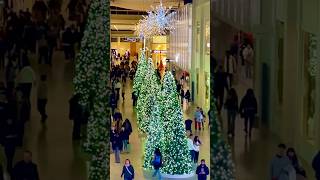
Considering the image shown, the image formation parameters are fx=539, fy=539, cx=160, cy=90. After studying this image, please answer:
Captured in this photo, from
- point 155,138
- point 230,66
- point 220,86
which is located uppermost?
point 230,66

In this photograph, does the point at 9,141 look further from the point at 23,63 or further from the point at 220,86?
the point at 220,86

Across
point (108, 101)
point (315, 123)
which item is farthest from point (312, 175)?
point (108, 101)

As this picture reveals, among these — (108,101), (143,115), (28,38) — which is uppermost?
(28,38)

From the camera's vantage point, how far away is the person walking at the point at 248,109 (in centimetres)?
779

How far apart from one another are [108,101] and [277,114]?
2456 millimetres

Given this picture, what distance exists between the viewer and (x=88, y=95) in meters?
7.91

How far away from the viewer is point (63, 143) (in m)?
7.92

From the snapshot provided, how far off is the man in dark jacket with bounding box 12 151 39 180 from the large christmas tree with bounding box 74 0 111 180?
0.80m

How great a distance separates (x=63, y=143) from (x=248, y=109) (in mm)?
2755

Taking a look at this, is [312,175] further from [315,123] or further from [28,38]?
[28,38]

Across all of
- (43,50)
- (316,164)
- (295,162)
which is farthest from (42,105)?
(316,164)

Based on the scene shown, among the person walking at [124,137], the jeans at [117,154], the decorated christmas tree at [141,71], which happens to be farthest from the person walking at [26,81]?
the decorated christmas tree at [141,71]

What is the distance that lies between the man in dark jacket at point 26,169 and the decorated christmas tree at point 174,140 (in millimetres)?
5454

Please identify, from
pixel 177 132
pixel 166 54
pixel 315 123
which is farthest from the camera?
pixel 166 54
